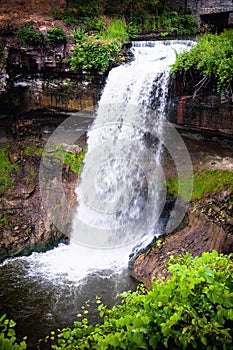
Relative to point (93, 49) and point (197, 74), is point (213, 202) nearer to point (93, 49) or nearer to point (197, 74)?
point (197, 74)

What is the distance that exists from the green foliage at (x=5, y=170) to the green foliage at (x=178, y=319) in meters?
7.49

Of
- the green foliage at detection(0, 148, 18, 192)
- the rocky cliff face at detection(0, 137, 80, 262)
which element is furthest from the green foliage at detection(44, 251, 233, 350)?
the green foliage at detection(0, 148, 18, 192)

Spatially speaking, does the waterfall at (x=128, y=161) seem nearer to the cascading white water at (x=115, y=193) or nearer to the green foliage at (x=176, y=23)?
the cascading white water at (x=115, y=193)

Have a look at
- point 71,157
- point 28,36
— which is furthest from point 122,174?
point 28,36

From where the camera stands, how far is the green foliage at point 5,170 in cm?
995

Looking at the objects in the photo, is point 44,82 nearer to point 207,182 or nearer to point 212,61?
point 212,61

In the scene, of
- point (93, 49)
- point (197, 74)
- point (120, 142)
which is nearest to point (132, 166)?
point (120, 142)

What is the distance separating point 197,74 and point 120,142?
257 centimetres

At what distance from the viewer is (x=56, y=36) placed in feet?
32.3

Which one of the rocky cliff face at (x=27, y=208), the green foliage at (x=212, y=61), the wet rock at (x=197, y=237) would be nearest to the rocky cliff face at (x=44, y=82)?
the rocky cliff face at (x=27, y=208)

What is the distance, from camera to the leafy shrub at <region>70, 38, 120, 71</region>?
369 inches

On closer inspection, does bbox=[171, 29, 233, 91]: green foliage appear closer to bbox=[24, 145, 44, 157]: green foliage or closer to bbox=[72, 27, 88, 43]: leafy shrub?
bbox=[72, 27, 88, 43]: leafy shrub

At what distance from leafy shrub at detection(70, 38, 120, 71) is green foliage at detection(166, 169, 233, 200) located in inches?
145

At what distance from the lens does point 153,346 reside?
8.64 ft
